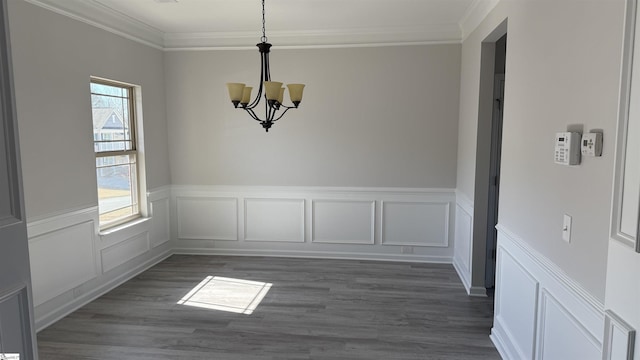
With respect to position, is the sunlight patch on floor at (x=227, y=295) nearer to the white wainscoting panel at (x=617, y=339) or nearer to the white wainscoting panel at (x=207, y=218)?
the white wainscoting panel at (x=207, y=218)

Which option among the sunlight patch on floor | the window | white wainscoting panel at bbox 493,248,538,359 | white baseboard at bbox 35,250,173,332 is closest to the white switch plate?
white wainscoting panel at bbox 493,248,538,359

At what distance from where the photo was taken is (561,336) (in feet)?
6.36

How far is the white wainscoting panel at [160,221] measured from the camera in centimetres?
479

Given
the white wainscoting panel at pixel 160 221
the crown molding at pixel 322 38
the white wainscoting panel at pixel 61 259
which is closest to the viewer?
the white wainscoting panel at pixel 61 259

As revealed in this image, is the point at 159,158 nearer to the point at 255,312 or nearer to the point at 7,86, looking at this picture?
the point at 255,312

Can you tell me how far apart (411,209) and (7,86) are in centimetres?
420

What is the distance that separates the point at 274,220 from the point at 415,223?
1789 mm

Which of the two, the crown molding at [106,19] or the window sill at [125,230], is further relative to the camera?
the window sill at [125,230]

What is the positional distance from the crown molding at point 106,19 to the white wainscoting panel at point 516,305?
13.3ft

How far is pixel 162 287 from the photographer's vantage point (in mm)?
4066

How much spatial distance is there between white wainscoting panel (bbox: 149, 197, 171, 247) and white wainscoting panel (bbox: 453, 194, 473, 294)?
12.0 feet

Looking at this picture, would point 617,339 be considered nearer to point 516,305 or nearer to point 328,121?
point 516,305

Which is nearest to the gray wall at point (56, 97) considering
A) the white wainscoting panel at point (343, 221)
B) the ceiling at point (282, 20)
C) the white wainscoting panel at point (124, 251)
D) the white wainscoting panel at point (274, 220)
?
the ceiling at point (282, 20)

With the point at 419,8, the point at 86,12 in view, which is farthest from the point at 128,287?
the point at 419,8
